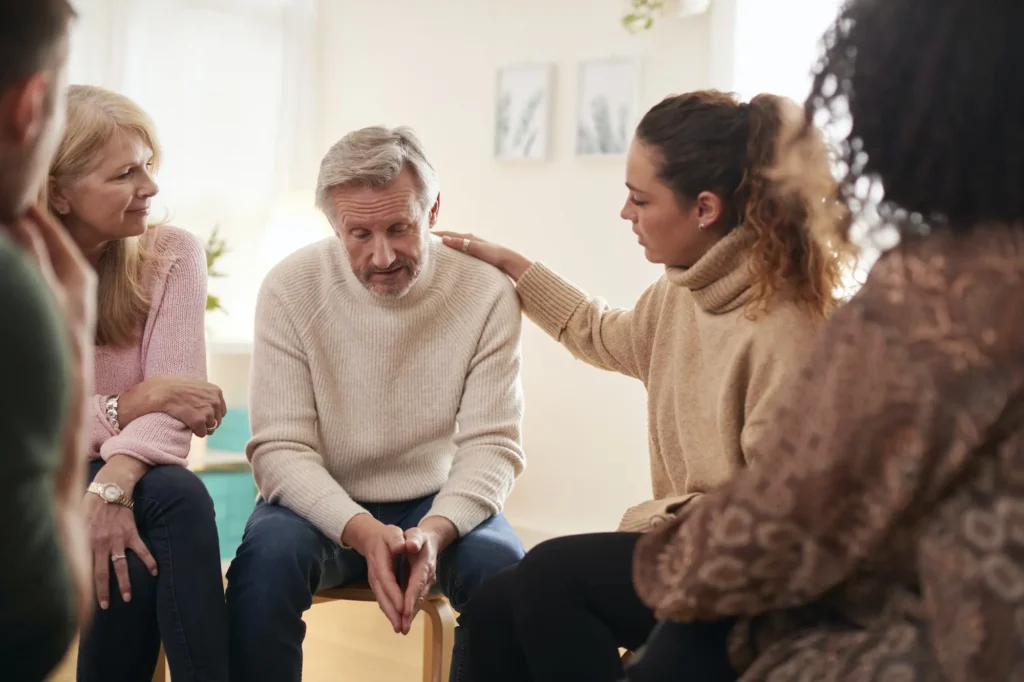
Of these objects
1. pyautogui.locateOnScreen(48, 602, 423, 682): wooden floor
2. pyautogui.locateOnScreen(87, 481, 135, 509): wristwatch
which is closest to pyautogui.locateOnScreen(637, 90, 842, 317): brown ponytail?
pyautogui.locateOnScreen(87, 481, 135, 509): wristwatch

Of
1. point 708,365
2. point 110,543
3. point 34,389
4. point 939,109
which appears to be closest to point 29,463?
point 34,389

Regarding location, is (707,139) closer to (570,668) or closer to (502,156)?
(570,668)

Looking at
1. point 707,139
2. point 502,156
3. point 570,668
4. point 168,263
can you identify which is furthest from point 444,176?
point 570,668

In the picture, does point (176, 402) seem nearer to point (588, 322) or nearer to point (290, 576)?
point (290, 576)

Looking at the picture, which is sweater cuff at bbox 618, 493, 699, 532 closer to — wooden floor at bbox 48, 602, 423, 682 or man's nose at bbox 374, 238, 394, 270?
man's nose at bbox 374, 238, 394, 270

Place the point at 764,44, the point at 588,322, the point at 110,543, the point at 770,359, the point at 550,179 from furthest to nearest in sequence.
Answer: the point at 550,179, the point at 764,44, the point at 588,322, the point at 110,543, the point at 770,359

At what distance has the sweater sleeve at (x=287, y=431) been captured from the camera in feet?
5.86

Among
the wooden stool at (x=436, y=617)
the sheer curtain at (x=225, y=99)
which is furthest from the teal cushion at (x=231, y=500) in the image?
the wooden stool at (x=436, y=617)

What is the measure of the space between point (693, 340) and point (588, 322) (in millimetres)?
318

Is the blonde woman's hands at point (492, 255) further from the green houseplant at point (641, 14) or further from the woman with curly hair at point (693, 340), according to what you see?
the green houseplant at point (641, 14)

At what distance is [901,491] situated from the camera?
93cm

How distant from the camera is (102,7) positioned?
3.58 m

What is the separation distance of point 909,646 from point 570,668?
0.55m

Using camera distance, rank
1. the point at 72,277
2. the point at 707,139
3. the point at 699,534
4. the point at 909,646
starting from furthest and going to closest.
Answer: the point at 707,139, the point at 699,534, the point at 909,646, the point at 72,277
